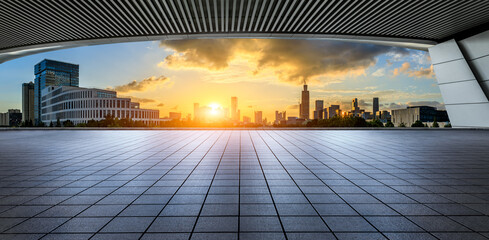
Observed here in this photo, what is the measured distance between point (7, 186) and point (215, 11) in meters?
11.8

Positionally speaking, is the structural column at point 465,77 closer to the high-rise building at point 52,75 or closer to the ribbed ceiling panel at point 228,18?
the ribbed ceiling panel at point 228,18

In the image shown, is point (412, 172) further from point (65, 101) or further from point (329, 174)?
point (65, 101)

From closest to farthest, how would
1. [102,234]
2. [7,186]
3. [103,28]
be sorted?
[102,234], [7,186], [103,28]

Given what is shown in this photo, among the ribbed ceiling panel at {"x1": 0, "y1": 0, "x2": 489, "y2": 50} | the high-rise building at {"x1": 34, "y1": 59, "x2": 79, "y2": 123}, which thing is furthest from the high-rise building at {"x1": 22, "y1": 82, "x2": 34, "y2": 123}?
the ribbed ceiling panel at {"x1": 0, "y1": 0, "x2": 489, "y2": 50}

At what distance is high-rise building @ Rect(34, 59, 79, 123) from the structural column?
174335 mm

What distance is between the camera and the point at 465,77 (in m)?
18.4

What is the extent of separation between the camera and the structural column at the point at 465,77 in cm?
1770

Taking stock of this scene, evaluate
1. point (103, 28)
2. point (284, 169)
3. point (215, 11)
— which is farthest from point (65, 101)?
point (284, 169)

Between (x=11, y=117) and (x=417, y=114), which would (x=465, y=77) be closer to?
(x=417, y=114)

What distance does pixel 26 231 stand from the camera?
118 inches

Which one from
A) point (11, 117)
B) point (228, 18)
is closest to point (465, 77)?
point (228, 18)

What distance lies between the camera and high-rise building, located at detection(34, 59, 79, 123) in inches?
5433

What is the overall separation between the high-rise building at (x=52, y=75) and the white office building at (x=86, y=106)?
3825 cm

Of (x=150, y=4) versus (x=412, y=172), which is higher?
(x=150, y=4)
